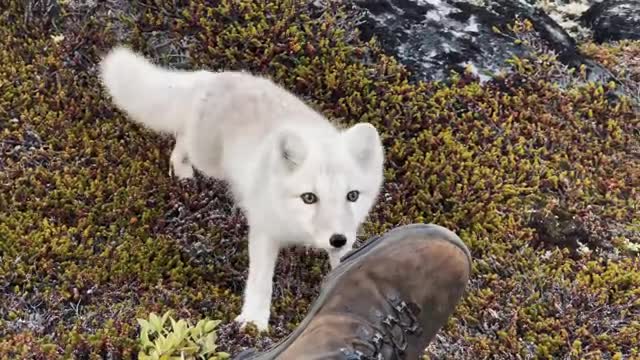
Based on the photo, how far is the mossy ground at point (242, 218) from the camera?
11.2 feet

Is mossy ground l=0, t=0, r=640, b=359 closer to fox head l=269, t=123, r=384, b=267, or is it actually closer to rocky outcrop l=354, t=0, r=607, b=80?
rocky outcrop l=354, t=0, r=607, b=80

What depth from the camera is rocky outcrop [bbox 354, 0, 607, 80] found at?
16.1 feet

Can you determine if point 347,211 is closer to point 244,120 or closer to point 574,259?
point 244,120

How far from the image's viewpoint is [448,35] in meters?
5.05

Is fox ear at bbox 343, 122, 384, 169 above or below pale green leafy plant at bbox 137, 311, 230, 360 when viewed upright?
above

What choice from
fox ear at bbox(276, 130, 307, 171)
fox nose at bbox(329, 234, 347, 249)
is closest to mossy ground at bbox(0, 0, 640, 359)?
fox nose at bbox(329, 234, 347, 249)

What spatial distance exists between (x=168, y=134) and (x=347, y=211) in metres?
1.63

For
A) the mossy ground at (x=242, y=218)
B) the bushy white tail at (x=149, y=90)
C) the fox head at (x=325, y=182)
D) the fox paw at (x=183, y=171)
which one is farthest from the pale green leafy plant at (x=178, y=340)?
the bushy white tail at (x=149, y=90)

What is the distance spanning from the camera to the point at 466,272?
9.65 feet

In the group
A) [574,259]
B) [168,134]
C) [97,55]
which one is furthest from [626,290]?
[97,55]

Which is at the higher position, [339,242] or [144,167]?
[339,242]

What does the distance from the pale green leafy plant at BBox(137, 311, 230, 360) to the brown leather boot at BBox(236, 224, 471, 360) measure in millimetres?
231

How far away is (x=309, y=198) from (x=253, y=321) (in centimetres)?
67

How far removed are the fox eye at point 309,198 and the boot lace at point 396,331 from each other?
0.49 meters
